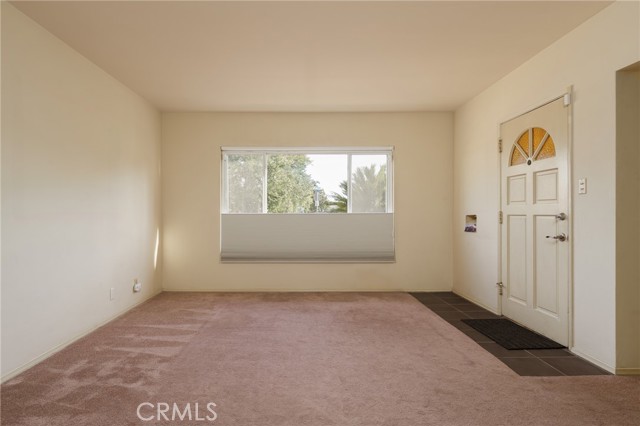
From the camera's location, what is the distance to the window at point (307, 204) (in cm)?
535

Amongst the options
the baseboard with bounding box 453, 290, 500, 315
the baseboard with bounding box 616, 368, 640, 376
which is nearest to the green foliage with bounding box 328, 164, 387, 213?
the baseboard with bounding box 453, 290, 500, 315

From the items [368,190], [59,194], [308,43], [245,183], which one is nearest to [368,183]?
[368,190]

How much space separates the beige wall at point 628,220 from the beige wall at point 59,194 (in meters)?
4.02

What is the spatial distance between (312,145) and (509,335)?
333 cm

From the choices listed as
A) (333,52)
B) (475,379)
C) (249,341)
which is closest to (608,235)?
(475,379)

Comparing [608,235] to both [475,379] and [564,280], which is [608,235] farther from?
[475,379]

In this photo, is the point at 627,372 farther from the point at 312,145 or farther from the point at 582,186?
the point at 312,145

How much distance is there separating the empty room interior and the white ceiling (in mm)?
27

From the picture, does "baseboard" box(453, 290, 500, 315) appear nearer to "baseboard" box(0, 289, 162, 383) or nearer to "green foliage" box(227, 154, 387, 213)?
"green foliage" box(227, 154, 387, 213)

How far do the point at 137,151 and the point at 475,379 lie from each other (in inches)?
165

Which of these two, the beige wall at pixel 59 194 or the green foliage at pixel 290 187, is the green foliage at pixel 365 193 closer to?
the green foliage at pixel 290 187

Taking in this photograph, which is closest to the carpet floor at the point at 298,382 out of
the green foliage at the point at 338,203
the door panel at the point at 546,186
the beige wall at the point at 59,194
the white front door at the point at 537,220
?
the beige wall at the point at 59,194

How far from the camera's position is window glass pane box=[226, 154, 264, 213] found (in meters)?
5.45

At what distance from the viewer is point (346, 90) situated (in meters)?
4.38
